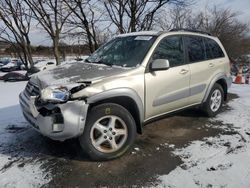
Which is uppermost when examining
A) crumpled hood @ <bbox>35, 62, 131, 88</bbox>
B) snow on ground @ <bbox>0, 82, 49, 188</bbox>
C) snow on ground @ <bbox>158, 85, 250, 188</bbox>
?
crumpled hood @ <bbox>35, 62, 131, 88</bbox>

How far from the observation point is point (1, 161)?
3.92 metres

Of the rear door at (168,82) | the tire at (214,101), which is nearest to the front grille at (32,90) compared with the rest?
the rear door at (168,82)

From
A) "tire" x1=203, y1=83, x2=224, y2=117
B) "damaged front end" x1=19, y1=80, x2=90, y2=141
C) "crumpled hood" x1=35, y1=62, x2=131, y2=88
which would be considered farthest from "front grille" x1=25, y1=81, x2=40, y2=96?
"tire" x1=203, y1=83, x2=224, y2=117

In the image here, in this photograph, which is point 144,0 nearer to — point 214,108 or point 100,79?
point 214,108

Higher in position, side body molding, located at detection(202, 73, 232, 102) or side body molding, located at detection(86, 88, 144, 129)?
side body molding, located at detection(86, 88, 144, 129)

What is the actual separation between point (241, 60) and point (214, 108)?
3155cm

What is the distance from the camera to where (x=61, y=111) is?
345 cm

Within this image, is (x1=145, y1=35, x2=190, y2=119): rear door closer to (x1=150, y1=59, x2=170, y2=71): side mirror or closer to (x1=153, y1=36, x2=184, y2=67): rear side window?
(x1=153, y1=36, x2=184, y2=67): rear side window

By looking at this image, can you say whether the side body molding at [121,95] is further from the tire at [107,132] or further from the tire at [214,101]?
the tire at [214,101]

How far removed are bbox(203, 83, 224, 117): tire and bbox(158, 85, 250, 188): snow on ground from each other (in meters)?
0.48

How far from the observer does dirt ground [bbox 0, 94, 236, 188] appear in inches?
133

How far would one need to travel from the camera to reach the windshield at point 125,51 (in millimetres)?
4358

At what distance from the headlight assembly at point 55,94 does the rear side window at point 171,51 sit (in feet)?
5.20

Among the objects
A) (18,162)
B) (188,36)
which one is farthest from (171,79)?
(18,162)
